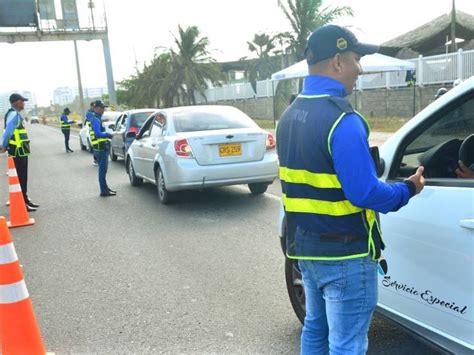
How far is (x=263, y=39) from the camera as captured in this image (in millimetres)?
45594

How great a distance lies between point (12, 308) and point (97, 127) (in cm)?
645

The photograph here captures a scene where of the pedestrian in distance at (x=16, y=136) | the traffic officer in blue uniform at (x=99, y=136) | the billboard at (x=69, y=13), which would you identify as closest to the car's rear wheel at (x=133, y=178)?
the traffic officer in blue uniform at (x=99, y=136)

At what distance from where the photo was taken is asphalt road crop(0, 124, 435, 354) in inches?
144

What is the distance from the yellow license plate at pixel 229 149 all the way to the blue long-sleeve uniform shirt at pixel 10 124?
3446mm

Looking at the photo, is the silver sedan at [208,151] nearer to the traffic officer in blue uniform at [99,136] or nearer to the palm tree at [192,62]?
the traffic officer in blue uniform at [99,136]

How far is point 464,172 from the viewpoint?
284 centimetres

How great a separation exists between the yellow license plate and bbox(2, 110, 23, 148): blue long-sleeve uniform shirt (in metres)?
3.45

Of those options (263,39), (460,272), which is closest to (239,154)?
(460,272)

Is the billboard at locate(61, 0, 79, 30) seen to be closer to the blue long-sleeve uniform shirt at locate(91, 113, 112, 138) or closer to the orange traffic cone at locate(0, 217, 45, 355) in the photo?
the blue long-sleeve uniform shirt at locate(91, 113, 112, 138)

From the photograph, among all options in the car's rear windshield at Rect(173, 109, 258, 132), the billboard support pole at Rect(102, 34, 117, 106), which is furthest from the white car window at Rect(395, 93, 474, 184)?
the billboard support pole at Rect(102, 34, 117, 106)

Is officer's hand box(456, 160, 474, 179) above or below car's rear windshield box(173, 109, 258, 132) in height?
below

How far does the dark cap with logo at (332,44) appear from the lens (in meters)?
2.10

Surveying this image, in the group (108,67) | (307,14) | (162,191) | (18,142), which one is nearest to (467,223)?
(162,191)

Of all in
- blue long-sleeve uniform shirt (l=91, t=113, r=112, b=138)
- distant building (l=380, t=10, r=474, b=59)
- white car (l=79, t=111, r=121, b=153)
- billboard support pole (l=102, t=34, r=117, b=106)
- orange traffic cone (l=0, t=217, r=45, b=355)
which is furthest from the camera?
billboard support pole (l=102, t=34, r=117, b=106)
